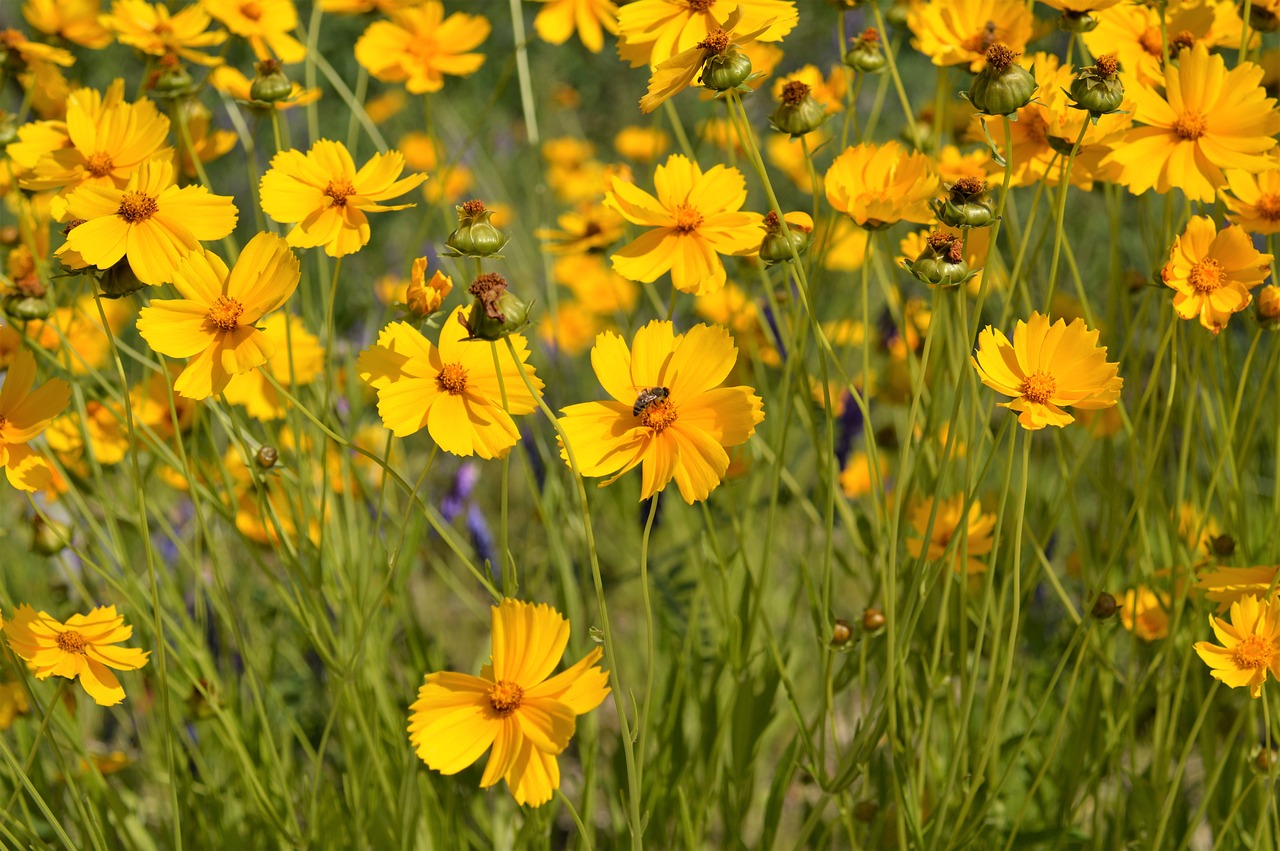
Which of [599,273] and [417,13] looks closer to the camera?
[417,13]

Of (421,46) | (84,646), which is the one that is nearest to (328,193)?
(84,646)

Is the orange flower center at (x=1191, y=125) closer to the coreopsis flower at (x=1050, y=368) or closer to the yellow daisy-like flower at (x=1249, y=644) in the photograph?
the coreopsis flower at (x=1050, y=368)

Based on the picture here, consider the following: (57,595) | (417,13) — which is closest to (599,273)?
(417,13)

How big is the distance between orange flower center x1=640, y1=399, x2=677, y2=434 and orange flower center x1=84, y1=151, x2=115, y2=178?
522 millimetres

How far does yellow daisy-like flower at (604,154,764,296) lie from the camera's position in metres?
0.85

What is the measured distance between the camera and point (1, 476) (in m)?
1.27

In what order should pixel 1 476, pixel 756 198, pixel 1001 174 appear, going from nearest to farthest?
1. pixel 1001 174
2. pixel 1 476
3. pixel 756 198

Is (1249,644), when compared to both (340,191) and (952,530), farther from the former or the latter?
(340,191)

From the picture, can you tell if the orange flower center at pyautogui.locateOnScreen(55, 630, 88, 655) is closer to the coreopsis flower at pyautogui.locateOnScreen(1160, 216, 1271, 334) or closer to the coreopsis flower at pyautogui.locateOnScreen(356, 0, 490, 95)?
the coreopsis flower at pyautogui.locateOnScreen(356, 0, 490, 95)

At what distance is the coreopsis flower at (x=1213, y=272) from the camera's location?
84 cm

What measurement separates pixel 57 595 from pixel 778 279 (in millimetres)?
1045

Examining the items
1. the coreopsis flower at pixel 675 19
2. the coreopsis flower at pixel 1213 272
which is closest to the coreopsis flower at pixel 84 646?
the coreopsis flower at pixel 675 19

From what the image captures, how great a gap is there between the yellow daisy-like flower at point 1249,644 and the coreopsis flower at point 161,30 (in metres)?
1.06

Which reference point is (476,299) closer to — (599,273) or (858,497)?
(858,497)
